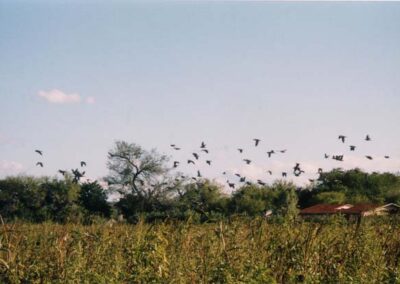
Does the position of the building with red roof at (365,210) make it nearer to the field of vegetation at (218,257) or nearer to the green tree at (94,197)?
the field of vegetation at (218,257)

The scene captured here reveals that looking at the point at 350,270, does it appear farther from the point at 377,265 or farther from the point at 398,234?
the point at 398,234

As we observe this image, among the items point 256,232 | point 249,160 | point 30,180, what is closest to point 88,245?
point 256,232

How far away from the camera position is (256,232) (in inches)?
335

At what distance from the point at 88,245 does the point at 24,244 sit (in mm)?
1342

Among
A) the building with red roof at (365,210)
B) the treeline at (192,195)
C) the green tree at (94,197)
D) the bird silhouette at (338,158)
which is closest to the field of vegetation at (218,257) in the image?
the building with red roof at (365,210)

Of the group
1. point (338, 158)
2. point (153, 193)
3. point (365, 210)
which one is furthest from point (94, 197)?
point (365, 210)

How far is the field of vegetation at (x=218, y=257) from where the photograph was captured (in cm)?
623

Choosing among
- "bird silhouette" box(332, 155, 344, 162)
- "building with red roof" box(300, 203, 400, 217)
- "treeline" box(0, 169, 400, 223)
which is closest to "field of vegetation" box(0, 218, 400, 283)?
"building with red roof" box(300, 203, 400, 217)

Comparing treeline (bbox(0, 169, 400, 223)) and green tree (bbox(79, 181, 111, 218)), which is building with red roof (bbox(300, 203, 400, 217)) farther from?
green tree (bbox(79, 181, 111, 218))

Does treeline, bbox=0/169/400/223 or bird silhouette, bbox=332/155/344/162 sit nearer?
bird silhouette, bbox=332/155/344/162

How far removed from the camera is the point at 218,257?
7.13 metres

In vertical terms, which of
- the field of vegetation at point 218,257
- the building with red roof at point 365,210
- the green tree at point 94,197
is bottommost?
the field of vegetation at point 218,257

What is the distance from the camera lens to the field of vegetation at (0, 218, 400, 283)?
6.23m

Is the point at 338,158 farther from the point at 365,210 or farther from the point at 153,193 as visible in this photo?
the point at 153,193
